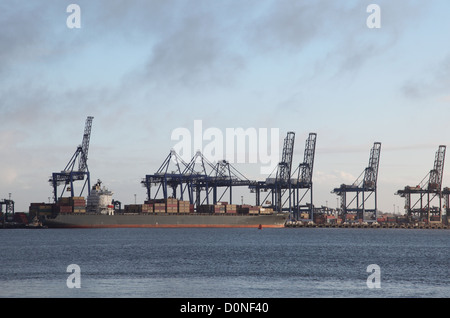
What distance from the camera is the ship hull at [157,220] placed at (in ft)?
561

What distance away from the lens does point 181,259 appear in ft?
228

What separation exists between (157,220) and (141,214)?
5.31 metres

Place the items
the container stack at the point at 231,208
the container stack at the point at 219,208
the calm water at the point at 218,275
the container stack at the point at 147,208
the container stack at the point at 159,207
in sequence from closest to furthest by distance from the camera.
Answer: the calm water at the point at 218,275 < the container stack at the point at 147,208 < the container stack at the point at 159,207 < the container stack at the point at 219,208 < the container stack at the point at 231,208

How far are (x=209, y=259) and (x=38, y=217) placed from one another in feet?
407

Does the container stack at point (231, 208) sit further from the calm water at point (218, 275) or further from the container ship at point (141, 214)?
the calm water at point (218, 275)

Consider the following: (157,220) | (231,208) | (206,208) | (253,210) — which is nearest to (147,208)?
(157,220)

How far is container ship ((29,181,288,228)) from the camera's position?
563ft

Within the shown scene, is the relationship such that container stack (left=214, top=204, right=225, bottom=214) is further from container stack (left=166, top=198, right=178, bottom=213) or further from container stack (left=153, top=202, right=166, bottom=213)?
container stack (left=153, top=202, right=166, bottom=213)

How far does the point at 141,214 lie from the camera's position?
589 feet

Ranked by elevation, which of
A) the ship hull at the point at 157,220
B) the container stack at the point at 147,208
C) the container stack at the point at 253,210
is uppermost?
the container stack at the point at 147,208

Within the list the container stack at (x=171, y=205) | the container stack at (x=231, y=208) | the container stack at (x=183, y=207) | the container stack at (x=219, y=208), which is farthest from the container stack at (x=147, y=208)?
the container stack at (x=231, y=208)

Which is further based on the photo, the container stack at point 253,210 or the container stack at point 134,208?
the container stack at point 253,210

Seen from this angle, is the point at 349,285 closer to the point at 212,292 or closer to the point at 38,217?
the point at 212,292
